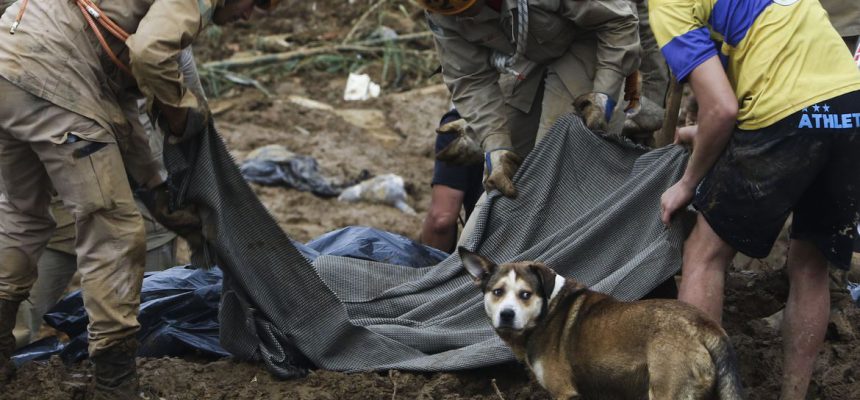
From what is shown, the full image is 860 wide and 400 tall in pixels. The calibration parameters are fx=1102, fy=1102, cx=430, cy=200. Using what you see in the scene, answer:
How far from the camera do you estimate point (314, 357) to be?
4.78m

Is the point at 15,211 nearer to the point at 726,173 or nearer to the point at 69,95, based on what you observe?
the point at 69,95

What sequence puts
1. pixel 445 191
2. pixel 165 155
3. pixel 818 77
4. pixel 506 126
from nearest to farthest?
pixel 818 77 → pixel 165 155 → pixel 506 126 → pixel 445 191

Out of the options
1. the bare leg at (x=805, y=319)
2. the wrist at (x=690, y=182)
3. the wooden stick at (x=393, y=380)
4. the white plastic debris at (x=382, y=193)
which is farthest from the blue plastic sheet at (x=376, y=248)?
the white plastic debris at (x=382, y=193)

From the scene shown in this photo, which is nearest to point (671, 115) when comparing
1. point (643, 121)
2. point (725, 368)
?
point (643, 121)

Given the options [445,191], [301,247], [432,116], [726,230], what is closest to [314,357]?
[301,247]

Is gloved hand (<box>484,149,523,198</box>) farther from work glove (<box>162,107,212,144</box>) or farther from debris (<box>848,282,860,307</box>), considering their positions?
debris (<box>848,282,860,307</box>)

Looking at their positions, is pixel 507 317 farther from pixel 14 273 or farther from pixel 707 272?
pixel 14 273

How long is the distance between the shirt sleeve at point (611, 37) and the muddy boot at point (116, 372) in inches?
97.6

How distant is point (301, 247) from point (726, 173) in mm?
2469

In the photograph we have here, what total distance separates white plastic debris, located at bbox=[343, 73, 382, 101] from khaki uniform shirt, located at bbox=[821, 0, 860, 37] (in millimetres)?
6827

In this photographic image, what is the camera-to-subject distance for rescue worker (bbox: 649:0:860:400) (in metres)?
3.86

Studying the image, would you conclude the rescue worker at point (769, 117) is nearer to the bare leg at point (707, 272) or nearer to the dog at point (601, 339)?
the bare leg at point (707, 272)

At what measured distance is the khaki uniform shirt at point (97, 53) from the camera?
4.01 m

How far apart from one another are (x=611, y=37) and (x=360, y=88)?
Answer: 23.8 feet
